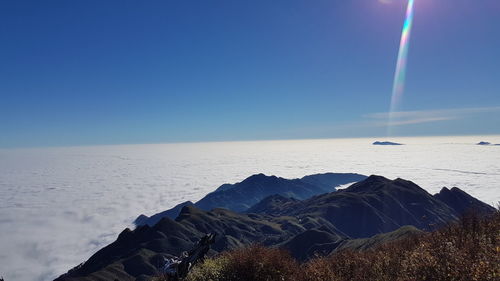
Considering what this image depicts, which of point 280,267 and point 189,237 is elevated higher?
point 280,267

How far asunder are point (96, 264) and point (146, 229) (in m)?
29.8

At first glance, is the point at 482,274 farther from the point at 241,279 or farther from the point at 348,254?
the point at 241,279

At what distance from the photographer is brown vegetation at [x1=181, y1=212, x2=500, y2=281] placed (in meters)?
7.75

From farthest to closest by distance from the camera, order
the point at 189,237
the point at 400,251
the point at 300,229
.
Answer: the point at 300,229 < the point at 189,237 < the point at 400,251

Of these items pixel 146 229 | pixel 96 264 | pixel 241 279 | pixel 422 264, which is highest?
pixel 422 264

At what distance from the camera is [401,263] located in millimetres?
9586

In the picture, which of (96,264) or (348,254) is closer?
(348,254)

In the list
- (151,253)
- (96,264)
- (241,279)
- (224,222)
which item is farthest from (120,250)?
(241,279)

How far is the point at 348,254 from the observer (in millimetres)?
12797

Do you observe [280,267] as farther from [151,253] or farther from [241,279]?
[151,253]

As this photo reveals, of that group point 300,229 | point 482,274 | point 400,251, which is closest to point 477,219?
point 400,251

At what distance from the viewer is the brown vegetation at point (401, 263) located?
7754mm

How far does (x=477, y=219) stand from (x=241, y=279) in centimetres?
911

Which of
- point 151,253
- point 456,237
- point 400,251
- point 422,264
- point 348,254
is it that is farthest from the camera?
point 151,253
